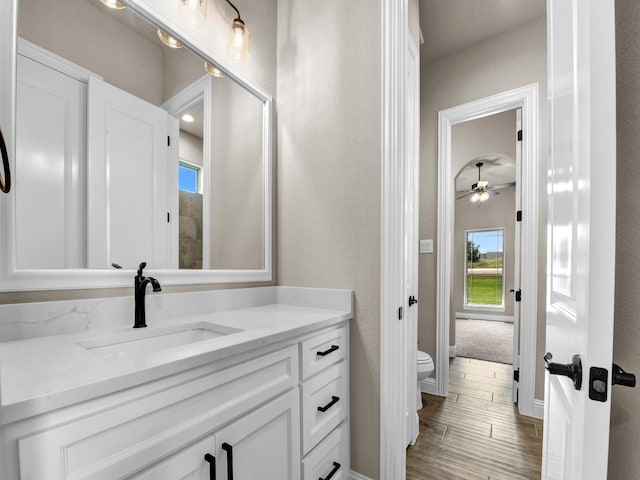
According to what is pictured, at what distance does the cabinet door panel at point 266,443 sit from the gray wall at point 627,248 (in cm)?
89

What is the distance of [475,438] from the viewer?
6.37 feet

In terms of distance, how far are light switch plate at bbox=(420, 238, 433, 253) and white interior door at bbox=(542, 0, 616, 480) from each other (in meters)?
1.86

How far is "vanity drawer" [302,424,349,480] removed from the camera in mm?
1196

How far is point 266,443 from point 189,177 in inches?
46.6

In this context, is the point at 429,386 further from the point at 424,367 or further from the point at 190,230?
the point at 190,230

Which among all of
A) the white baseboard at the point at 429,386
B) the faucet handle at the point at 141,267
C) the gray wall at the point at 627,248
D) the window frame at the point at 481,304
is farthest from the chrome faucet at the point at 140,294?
the window frame at the point at 481,304

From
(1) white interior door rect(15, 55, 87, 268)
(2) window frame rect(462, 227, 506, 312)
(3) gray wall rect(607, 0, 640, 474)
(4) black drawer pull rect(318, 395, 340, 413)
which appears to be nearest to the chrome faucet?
(1) white interior door rect(15, 55, 87, 268)

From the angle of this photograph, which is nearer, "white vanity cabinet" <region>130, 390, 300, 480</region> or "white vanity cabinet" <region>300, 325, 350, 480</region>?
"white vanity cabinet" <region>130, 390, 300, 480</region>

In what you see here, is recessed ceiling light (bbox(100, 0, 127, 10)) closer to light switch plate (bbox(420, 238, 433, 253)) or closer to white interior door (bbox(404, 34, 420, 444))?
white interior door (bbox(404, 34, 420, 444))

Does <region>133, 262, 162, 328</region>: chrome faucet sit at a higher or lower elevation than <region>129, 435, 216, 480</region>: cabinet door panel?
higher

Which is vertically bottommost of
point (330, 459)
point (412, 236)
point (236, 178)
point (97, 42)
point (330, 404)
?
point (330, 459)

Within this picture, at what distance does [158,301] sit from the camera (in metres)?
1.27

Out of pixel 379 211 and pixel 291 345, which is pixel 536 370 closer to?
pixel 379 211

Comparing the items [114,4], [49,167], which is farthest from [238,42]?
[49,167]
